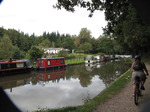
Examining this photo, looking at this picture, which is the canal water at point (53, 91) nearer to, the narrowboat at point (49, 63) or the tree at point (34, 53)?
the narrowboat at point (49, 63)

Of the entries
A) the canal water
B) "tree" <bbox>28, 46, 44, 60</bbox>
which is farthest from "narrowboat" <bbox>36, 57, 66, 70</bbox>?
the canal water

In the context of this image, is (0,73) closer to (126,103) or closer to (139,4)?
(126,103)

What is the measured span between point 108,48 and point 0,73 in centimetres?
3764

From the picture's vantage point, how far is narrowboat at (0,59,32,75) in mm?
17188

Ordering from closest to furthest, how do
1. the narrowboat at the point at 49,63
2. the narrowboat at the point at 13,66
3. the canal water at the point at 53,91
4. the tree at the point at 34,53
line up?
the canal water at the point at 53,91
the narrowboat at the point at 13,66
the narrowboat at the point at 49,63
the tree at the point at 34,53

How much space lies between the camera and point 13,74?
701 inches

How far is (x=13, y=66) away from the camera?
18.2m

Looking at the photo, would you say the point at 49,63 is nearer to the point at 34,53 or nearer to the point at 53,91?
the point at 34,53

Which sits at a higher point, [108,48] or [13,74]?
[108,48]

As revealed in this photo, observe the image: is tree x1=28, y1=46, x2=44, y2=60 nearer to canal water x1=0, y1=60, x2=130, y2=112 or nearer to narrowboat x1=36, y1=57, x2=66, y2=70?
narrowboat x1=36, y1=57, x2=66, y2=70

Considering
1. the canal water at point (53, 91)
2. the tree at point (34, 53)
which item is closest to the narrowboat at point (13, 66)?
the canal water at point (53, 91)

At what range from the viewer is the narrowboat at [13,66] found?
17188 millimetres

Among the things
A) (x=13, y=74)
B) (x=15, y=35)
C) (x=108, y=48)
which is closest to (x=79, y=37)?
(x=108, y=48)

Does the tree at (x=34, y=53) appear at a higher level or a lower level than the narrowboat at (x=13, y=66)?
higher
